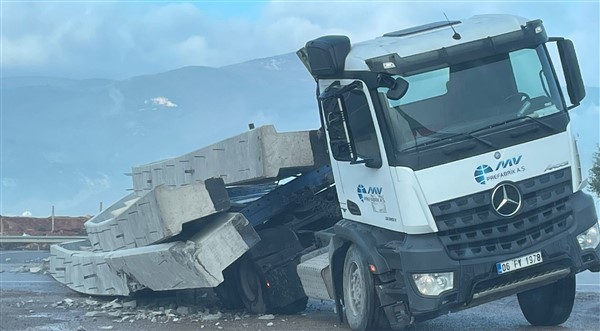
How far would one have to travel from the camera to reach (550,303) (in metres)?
8.62

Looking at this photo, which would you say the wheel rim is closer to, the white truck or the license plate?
the white truck

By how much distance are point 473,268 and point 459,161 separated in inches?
37.1

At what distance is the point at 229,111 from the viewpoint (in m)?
136

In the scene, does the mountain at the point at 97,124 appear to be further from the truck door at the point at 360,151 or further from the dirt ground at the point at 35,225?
the truck door at the point at 360,151

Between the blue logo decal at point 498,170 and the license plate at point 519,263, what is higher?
the blue logo decal at point 498,170

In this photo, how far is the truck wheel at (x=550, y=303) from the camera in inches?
331

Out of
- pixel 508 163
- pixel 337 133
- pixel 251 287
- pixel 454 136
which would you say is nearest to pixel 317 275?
pixel 251 287

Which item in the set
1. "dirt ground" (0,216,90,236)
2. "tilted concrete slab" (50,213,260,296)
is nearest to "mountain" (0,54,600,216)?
"dirt ground" (0,216,90,236)

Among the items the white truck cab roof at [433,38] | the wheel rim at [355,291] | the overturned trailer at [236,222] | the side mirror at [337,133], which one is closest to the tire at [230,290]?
the overturned trailer at [236,222]

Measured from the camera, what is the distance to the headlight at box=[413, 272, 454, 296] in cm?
735

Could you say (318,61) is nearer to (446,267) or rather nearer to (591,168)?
(446,267)

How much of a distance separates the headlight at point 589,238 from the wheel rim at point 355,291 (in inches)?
81.7

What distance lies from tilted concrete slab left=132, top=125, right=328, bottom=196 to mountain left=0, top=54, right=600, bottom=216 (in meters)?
106

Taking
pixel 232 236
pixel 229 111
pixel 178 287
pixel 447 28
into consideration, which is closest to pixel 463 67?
pixel 447 28
